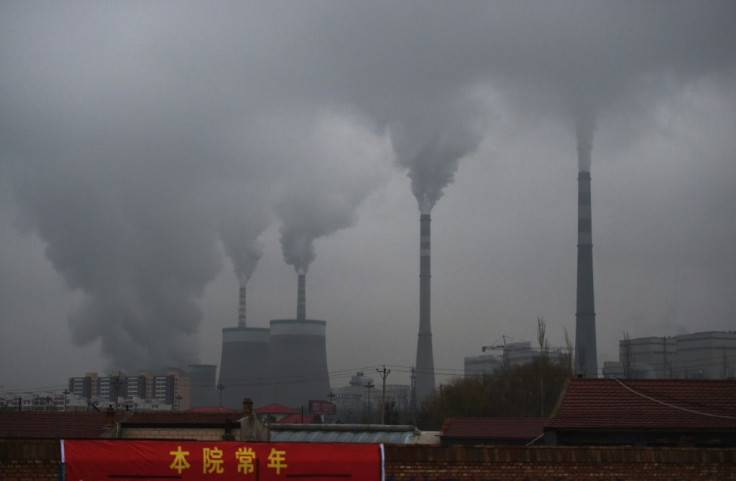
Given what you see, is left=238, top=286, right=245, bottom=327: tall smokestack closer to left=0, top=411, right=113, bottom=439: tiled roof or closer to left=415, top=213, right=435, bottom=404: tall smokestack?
left=415, top=213, right=435, bottom=404: tall smokestack

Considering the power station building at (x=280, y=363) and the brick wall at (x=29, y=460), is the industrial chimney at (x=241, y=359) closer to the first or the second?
the power station building at (x=280, y=363)

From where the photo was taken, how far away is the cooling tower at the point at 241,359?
9194 centimetres

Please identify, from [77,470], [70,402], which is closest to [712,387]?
[77,470]

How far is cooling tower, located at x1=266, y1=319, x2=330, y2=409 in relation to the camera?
88125 mm

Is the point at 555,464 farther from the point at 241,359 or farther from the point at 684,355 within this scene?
the point at 241,359

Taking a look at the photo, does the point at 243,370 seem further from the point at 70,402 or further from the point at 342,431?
the point at 342,431

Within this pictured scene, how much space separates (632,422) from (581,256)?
45383mm

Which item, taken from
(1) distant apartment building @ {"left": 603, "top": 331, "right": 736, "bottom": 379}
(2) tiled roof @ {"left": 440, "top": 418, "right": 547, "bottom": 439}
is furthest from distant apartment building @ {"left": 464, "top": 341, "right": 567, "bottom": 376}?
(2) tiled roof @ {"left": 440, "top": 418, "right": 547, "bottom": 439}

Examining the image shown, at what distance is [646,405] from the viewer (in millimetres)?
20500

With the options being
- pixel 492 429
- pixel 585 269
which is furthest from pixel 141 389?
pixel 492 429

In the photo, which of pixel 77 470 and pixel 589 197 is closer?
pixel 77 470

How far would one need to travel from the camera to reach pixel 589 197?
212 feet

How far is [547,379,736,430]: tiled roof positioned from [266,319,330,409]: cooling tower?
67977 mm

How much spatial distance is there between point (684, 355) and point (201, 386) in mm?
52913
